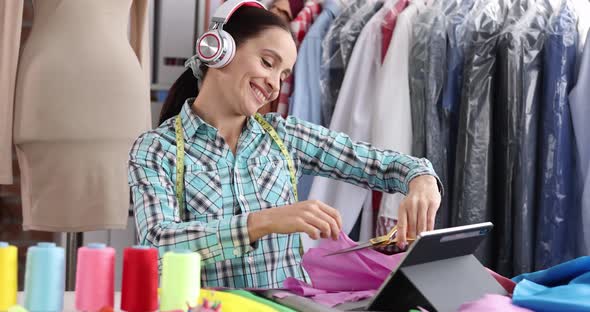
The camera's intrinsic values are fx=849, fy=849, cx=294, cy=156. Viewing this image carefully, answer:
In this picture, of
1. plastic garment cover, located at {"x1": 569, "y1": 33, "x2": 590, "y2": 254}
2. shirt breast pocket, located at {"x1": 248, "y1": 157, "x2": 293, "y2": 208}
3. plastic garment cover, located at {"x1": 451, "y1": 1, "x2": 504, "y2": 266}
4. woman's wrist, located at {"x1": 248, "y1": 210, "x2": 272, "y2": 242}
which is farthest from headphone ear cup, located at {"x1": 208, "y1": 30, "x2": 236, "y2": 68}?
plastic garment cover, located at {"x1": 569, "y1": 33, "x2": 590, "y2": 254}

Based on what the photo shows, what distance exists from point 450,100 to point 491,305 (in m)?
1.34

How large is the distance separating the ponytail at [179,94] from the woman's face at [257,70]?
17cm

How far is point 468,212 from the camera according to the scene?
2.38m

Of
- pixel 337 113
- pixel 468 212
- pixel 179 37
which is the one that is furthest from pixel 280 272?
pixel 179 37

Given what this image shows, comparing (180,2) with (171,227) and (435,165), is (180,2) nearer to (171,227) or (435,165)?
(435,165)

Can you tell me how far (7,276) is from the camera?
113 centimetres

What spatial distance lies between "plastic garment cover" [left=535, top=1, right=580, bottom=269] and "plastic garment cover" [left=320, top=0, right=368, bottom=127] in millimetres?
667

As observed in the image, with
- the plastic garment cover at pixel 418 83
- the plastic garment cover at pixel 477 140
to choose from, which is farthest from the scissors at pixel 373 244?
the plastic garment cover at pixel 418 83

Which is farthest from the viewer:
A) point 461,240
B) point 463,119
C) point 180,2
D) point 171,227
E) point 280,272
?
point 180,2

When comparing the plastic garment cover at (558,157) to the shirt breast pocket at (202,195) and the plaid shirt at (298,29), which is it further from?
the shirt breast pocket at (202,195)

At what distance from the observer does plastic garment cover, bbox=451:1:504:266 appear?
2373mm

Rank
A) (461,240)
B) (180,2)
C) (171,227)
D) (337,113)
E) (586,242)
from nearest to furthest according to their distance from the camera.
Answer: (461,240), (171,227), (586,242), (337,113), (180,2)

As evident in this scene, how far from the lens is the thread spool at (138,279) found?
1140 millimetres

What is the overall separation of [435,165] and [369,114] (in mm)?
299
